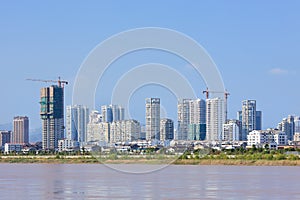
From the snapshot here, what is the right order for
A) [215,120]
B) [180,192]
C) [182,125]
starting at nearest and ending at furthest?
[180,192]
[182,125]
[215,120]

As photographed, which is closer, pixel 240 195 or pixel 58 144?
pixel 240 195

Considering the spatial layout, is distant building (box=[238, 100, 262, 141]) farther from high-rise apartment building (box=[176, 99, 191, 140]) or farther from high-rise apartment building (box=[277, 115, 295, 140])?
high-rise apartment building (box=[176, 99, 191, 140])

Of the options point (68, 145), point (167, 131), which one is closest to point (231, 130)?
point (68, 145)

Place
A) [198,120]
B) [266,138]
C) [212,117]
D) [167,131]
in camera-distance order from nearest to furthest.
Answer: [167,131], [198,120], [212,117], [266,138]

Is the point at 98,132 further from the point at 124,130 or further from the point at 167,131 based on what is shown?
the point at 167,131

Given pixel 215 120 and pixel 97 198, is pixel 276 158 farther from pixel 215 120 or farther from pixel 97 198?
pixel 97 198

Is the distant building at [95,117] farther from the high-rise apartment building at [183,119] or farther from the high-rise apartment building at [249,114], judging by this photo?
the high-rise apartment building at [249,114]

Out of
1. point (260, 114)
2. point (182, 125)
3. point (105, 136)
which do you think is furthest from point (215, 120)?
point (260, 114)

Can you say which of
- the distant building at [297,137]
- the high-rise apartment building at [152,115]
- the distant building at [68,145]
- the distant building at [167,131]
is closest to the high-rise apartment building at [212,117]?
the distant building at [167,131]
